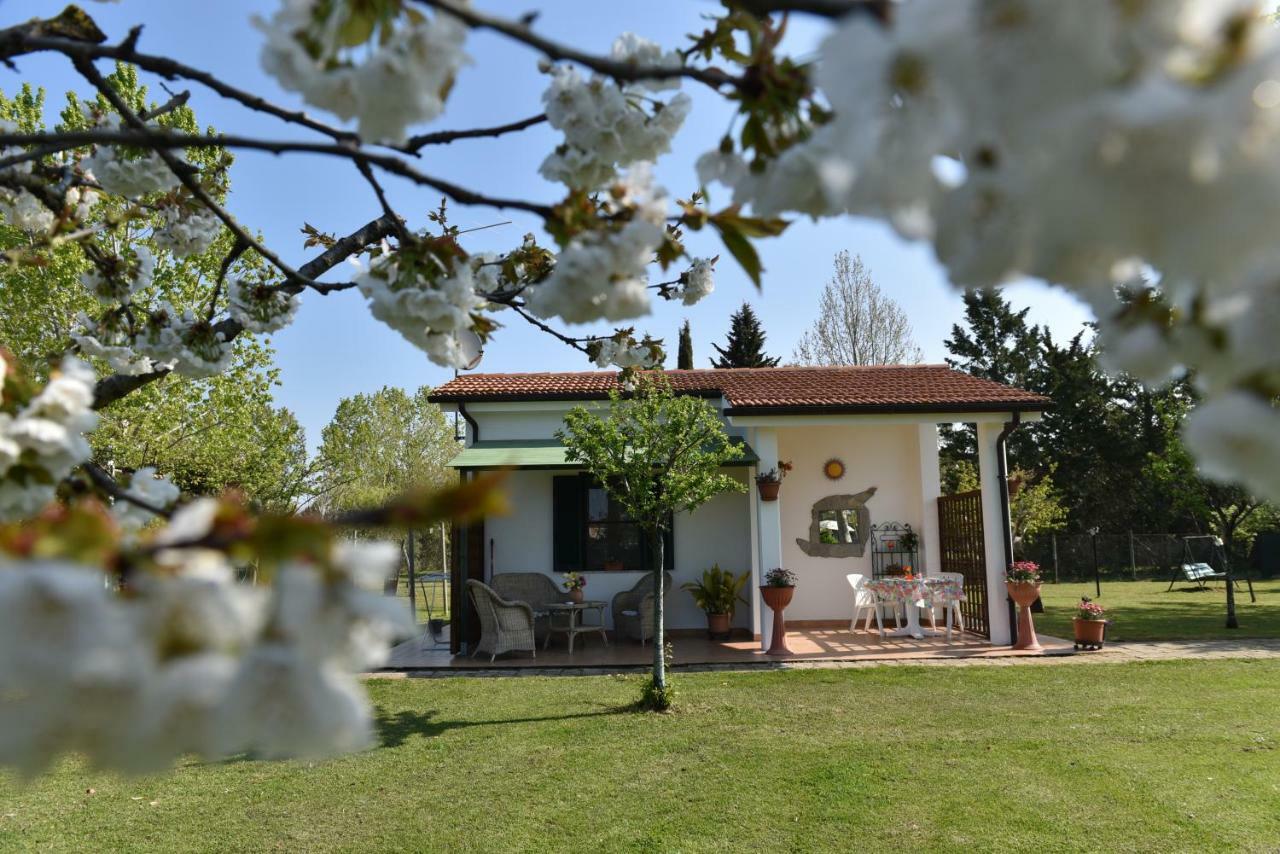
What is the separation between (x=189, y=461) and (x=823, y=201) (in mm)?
17902

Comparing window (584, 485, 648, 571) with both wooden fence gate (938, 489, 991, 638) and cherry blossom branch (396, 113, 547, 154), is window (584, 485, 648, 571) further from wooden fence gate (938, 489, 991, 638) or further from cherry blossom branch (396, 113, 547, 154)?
cherry blossom branch (396, 113, 547, 154)

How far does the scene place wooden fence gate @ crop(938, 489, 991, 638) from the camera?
10938 millimetres

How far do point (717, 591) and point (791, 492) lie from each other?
2.33 metres

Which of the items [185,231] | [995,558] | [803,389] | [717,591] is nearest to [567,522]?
[717,591]

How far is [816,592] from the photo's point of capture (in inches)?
513

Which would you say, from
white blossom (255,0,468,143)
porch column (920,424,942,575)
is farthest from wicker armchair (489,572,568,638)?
white blossom (255,0,468,143)

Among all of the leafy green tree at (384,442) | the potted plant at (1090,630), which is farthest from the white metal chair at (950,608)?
the leafy green tree at (384,442)

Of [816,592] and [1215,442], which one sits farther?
[816,592]

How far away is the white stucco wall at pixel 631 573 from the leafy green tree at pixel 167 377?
4188mm

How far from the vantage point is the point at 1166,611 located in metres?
15.3

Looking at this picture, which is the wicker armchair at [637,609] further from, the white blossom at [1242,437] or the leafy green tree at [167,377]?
the white blossom at [1242,437]

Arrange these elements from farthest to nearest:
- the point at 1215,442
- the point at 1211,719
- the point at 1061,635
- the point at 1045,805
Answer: the point at 1061,635
the point at 1211,719
the point at 1045,805
the point at 1215,442

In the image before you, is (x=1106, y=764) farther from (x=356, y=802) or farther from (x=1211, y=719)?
(x=356, y=802)

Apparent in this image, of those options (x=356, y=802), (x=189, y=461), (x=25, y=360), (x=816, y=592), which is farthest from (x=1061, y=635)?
(x=25, y=360)
